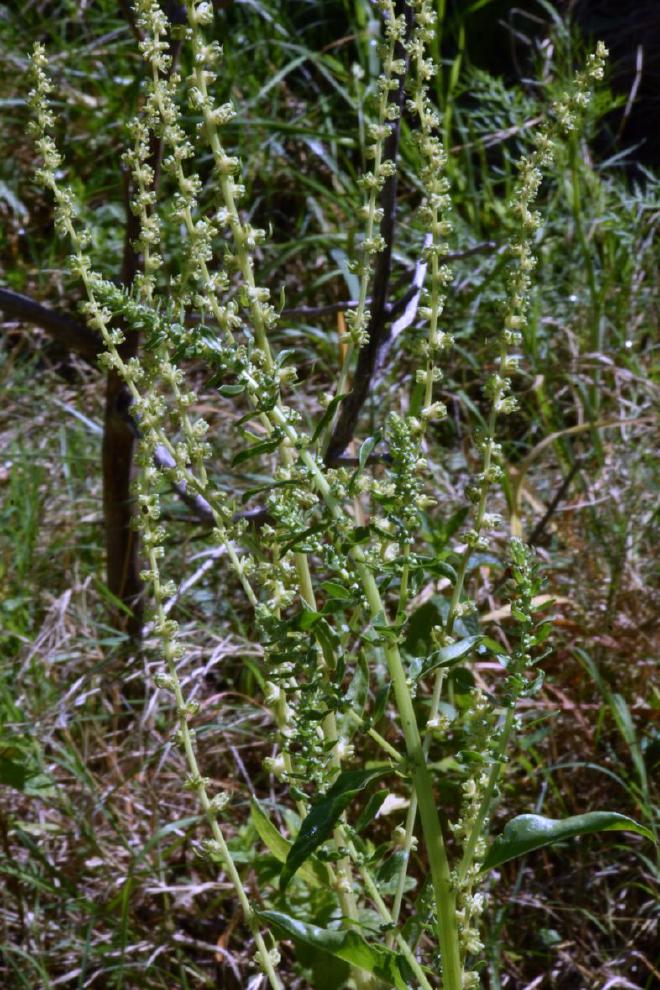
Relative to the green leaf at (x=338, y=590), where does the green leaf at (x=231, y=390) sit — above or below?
above

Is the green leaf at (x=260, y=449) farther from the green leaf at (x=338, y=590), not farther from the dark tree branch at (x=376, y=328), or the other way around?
the dark tree branch at (x=376, y=328)

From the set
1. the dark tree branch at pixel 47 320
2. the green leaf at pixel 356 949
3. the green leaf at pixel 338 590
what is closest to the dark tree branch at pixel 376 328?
the dark tree branch at pixel 47 320

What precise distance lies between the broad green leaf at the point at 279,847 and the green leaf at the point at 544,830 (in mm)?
386

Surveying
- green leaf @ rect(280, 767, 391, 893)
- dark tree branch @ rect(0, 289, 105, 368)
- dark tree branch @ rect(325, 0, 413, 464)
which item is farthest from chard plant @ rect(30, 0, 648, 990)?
dark tree branch @ rect(0, 289, 105, 368)

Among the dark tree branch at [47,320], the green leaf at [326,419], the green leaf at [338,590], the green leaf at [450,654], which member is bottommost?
the green leaf at [450,654]

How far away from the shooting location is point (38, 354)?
323 cm

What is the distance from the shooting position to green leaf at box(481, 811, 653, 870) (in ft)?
3.75

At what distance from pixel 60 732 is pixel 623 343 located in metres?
1.57

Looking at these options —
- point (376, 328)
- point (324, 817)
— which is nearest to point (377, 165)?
point (376, 328)

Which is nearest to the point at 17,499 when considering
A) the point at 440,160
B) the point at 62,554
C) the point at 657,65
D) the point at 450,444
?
the point at 62,554

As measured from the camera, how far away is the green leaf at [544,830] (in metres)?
1.14

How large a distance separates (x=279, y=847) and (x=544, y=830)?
0.49 metres

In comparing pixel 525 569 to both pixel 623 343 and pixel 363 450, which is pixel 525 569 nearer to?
pixel 363 450

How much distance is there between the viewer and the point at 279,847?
1.57 metres
